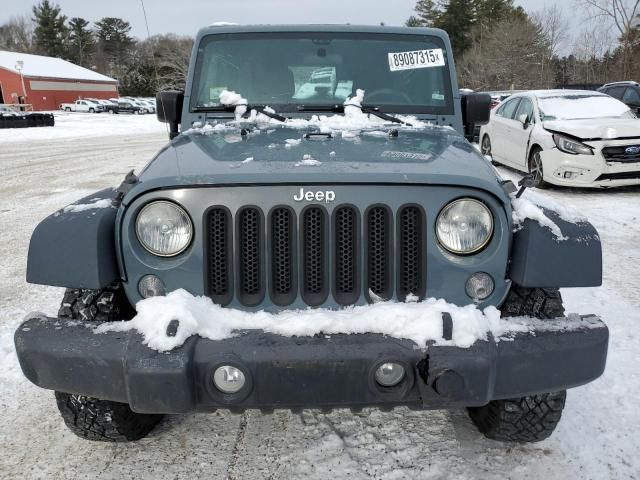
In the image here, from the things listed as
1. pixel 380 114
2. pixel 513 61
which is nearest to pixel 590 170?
pixel 380 114

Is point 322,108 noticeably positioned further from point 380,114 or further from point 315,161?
point 315,161

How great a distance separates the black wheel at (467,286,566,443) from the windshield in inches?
Result: 59.9

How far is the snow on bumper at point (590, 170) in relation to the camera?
7930 mm

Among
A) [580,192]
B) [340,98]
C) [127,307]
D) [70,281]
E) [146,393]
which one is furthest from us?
[580,192]

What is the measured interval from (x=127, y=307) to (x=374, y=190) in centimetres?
111

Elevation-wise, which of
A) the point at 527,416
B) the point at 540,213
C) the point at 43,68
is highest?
the point at 43,68

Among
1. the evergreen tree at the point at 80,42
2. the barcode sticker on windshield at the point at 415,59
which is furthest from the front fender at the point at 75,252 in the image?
the evergreen tree at the point at 80,42

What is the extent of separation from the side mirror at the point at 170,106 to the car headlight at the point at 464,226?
2044mm

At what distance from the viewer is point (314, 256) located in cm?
221

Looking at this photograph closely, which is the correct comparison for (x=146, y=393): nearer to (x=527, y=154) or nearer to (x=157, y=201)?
(x=157, y=201)

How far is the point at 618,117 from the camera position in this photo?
8562 millimetres

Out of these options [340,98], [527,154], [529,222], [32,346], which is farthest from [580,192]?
[32,346]

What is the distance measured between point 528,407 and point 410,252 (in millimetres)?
891

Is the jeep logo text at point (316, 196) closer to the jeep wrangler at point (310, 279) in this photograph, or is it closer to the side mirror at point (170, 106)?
the jeep wrangler at point (310, 279)
